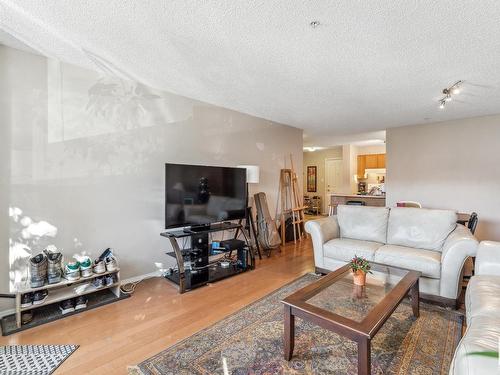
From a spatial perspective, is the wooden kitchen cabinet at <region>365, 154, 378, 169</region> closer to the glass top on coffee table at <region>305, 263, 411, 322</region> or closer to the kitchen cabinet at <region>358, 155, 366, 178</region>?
the kitchen cabinet at <region>358, 155, 366, 178</region>

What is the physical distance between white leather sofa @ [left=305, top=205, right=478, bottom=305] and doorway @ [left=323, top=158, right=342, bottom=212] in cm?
559

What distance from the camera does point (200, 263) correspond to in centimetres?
333

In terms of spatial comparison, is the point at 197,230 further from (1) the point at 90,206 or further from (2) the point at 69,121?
(2) the point at 69,121

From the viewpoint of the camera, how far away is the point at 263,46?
225 centimetres

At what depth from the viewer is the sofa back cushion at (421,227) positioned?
2.92 metres

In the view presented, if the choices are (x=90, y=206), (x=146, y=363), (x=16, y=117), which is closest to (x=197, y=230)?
(x=90, y=206)

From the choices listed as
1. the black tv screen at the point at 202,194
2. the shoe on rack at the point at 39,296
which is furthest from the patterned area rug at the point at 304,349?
the black tv screen at the point at 202,194

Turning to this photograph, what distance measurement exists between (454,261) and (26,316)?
399cm

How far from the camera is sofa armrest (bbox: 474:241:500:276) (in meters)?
2.10

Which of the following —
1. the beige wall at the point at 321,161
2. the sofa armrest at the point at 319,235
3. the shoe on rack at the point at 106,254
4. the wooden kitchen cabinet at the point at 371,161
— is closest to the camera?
the shoe on rack at the point at 106,254

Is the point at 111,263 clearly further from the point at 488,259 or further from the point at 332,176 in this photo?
the point at 332,176

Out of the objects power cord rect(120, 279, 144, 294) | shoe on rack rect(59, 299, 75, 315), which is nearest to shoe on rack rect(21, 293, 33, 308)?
shoe on rack rect(59, 299, 75, 315)

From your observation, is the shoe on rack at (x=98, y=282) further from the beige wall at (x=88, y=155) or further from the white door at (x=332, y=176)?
the white door at (x=332, y=176)

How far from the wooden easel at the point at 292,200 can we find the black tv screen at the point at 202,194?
1685 mm
